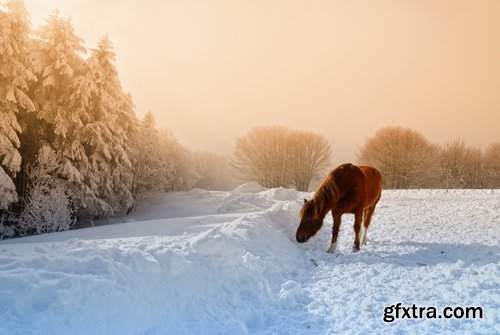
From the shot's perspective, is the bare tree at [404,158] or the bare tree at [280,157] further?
the bare tree at [280,157]

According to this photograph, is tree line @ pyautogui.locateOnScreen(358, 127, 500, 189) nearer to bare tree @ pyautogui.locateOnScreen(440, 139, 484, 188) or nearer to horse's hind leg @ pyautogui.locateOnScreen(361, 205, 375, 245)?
bare tree @ pyautogui.locateOnScreen(440, 139, 484, 188)

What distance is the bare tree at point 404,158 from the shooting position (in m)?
39.3

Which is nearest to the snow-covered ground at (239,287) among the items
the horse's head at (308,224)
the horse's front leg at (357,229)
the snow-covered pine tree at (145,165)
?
the horse's front leg at (357,229)

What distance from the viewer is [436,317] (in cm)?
438

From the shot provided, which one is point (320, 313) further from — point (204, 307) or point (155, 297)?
point (155, 297)

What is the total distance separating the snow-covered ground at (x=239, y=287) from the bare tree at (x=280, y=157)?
3450cm

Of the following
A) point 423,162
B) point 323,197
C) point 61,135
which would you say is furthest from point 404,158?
point 323,197

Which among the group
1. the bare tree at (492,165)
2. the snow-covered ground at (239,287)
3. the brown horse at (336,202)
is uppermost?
the bare tree at (492,165)

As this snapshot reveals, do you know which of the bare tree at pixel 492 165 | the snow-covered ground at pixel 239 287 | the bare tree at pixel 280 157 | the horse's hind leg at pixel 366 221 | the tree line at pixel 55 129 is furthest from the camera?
the bare tree at pixel 492 165

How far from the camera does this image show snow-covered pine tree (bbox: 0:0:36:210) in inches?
668

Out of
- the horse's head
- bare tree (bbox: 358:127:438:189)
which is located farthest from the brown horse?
bare tree (bbox: 358:127:438:189)

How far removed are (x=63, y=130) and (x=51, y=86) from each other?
2.93m

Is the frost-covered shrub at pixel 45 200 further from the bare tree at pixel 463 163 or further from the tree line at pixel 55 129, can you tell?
the bare tree at pixel 463 163

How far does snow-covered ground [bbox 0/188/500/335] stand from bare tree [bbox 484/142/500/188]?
142 feet
